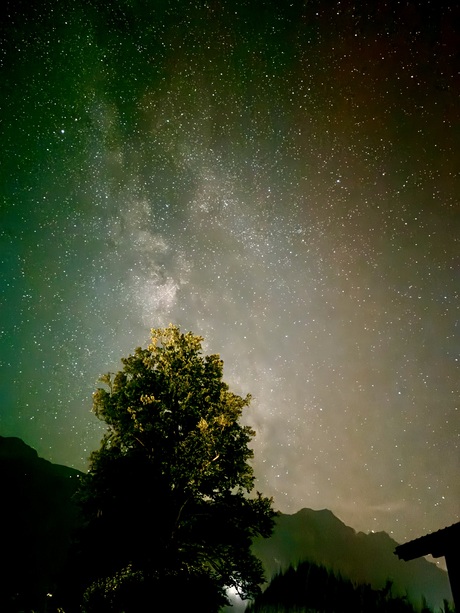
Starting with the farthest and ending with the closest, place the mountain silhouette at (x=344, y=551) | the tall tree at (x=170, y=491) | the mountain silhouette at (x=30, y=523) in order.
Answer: the mountain silhouette at (x=344, y=551) < the mountain silhouette at (x=30, y=523) < the tall tree at (x=170, y=491)

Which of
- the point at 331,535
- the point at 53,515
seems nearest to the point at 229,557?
the point at 53,515

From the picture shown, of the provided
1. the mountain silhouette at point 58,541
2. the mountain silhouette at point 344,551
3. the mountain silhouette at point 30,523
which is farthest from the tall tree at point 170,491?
the mountain silhouette at point 344,551

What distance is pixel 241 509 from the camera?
12.3 metres

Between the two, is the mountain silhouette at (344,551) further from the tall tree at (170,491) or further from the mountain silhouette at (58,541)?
the tall tree at (170,491)

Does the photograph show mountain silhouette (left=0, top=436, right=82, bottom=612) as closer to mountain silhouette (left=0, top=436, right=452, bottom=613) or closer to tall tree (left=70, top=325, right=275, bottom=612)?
mountain silhouette (left=0, top=436, right=452, bottom=613)

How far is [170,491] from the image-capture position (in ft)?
38.1

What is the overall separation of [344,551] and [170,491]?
143472mm

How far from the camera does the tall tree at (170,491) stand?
10.4m

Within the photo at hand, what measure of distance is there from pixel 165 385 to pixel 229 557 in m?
6.23

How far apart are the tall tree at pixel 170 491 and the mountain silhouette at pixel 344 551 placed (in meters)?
102

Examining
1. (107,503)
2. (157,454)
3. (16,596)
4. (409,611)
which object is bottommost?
(16,596)

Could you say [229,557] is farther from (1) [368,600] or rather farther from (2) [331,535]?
(2) [331,535]

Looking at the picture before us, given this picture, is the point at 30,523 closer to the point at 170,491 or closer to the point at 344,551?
the point at 170,491

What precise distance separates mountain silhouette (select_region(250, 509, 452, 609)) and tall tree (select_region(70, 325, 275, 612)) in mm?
Answer: 102178
